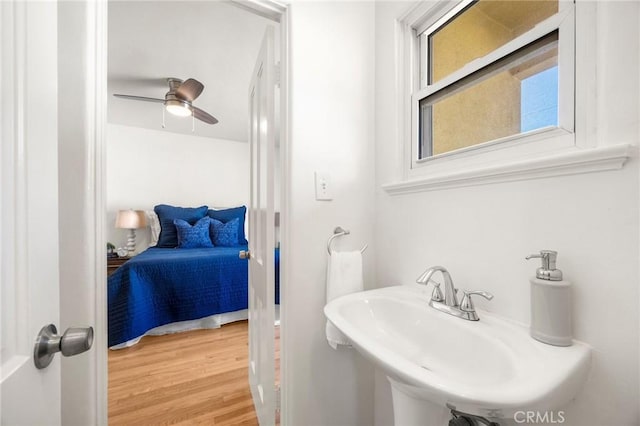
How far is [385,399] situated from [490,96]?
4.12ft

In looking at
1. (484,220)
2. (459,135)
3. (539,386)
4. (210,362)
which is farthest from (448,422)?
(210,362)

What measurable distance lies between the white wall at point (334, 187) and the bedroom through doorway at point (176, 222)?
0.16m

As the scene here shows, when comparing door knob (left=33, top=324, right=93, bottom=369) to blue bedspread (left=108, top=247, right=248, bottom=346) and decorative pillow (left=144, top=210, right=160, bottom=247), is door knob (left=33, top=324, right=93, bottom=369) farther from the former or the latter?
decorative pillow (left=144, top=210, right=160, bottom=247)

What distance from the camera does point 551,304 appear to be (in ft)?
1.86

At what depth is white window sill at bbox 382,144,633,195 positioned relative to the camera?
0.53 meters

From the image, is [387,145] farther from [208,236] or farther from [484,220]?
[208,236]

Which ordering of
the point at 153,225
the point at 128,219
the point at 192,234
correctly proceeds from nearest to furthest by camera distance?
the point at 192,234, the point at 128,219, the point at 153,225

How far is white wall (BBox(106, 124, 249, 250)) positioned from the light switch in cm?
359

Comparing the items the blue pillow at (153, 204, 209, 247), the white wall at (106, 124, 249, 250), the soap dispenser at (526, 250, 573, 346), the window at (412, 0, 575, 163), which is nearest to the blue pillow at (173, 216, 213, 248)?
the blue pillow at (153, 204, 209, 247)

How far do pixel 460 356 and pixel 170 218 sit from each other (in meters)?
3.67

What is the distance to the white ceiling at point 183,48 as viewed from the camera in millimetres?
1658

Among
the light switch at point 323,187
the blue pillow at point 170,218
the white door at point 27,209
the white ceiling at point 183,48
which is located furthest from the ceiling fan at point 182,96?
the white door at point 27,209

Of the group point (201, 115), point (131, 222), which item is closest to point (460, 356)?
point (201, 115)

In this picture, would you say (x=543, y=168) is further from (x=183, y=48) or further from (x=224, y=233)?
(x=224, y=233)
